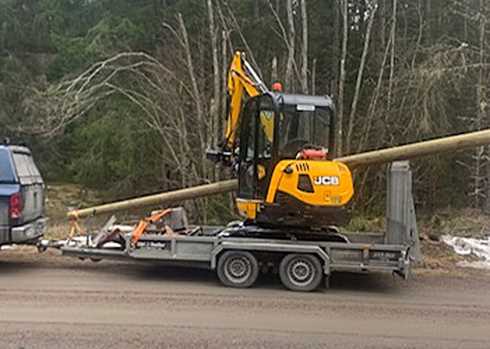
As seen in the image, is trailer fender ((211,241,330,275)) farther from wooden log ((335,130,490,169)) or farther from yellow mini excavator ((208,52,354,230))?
wooden log ((335,130,490,169))

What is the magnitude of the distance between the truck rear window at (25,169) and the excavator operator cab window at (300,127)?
4.45 m

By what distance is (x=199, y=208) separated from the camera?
777 inches

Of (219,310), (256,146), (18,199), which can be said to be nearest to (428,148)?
(256,146)

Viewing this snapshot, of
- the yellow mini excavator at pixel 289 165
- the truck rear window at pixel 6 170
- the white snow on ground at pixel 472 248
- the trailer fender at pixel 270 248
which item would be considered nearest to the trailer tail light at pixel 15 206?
the truck rear window at pixel 6 170

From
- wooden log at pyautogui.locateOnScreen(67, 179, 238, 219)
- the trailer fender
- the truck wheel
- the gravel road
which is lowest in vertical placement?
the gravel road

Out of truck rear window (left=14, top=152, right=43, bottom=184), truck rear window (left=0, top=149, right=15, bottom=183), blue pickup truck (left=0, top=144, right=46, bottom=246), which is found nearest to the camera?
blue pickup truck (left=0, top=144, right=46, bottom=246)

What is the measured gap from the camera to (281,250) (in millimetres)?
10203

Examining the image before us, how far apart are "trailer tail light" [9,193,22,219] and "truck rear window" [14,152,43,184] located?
36 centimetres

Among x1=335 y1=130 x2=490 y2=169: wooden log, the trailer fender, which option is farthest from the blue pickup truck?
x1=335 y1=130 x2=490 y2=169: wooden log

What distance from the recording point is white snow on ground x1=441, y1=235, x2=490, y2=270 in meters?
13.1

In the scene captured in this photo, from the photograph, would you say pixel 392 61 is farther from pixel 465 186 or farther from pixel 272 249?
pixel 272 249

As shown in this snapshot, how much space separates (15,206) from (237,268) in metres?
3.79

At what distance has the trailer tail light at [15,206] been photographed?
10812 millimetres

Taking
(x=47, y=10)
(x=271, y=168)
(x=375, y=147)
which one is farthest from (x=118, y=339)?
(x=47, y=10)
